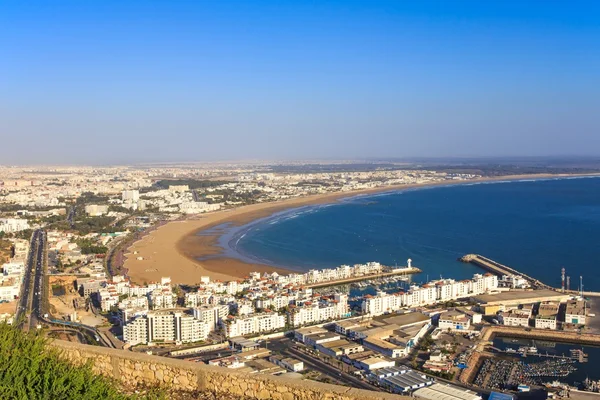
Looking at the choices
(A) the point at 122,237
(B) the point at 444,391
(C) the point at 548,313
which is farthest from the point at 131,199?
(B) the point at 444,391

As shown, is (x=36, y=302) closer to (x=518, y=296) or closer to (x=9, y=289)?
(x=9, y=289)

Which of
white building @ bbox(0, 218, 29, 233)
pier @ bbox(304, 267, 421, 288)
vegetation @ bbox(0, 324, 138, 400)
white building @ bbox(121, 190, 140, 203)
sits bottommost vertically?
pier @ bbox(304, 267, 421, 288)

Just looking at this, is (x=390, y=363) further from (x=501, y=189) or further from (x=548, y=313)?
(x=501, y=189)

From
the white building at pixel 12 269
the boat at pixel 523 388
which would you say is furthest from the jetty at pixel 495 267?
the white building at pixel 12 269

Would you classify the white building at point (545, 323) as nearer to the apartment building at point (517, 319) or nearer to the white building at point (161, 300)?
the apartment building at point (517, 319)

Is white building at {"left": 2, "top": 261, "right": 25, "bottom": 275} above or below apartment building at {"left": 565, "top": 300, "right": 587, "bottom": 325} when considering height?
above

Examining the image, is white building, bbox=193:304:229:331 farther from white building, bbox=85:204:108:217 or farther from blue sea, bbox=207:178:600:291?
white building, bbox=85:204:108:217

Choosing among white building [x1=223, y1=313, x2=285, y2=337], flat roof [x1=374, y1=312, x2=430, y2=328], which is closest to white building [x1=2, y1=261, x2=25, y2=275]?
white building [x1=223, y1=313, x2=285, y2=337]
